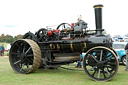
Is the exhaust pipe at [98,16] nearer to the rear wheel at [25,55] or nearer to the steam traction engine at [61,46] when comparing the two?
the steam traction engine at [61,46]

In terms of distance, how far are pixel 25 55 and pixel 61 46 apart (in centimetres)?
155

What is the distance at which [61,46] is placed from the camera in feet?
24.2

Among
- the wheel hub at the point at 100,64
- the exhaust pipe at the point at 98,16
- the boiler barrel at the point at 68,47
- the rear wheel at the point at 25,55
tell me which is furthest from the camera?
the rear wheel at the point at 25,55

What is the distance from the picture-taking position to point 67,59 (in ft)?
24.3

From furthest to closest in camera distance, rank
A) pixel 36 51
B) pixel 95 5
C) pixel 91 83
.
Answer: pixel 36 51 → pixel 95 5 → pixel 91 83

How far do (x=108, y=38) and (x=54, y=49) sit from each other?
2250mm

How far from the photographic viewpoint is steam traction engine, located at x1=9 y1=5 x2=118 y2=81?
6664 millimetres

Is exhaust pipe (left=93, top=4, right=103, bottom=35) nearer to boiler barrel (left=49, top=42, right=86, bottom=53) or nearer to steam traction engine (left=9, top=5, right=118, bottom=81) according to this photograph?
steam traction engine (left=9, top=5, right=118, bottom=81)

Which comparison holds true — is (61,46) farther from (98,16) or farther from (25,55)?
(98,16)

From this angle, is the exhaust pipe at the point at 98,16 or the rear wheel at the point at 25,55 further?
the rear wheel at the point at 25,55

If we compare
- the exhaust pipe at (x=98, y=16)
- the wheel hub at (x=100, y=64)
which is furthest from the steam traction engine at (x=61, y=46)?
the wheel hub at (x=100, y=64)

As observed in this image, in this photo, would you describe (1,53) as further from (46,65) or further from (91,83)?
(91,83)

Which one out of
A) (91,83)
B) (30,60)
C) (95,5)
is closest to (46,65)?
(30,60)

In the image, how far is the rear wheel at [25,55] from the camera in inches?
283
